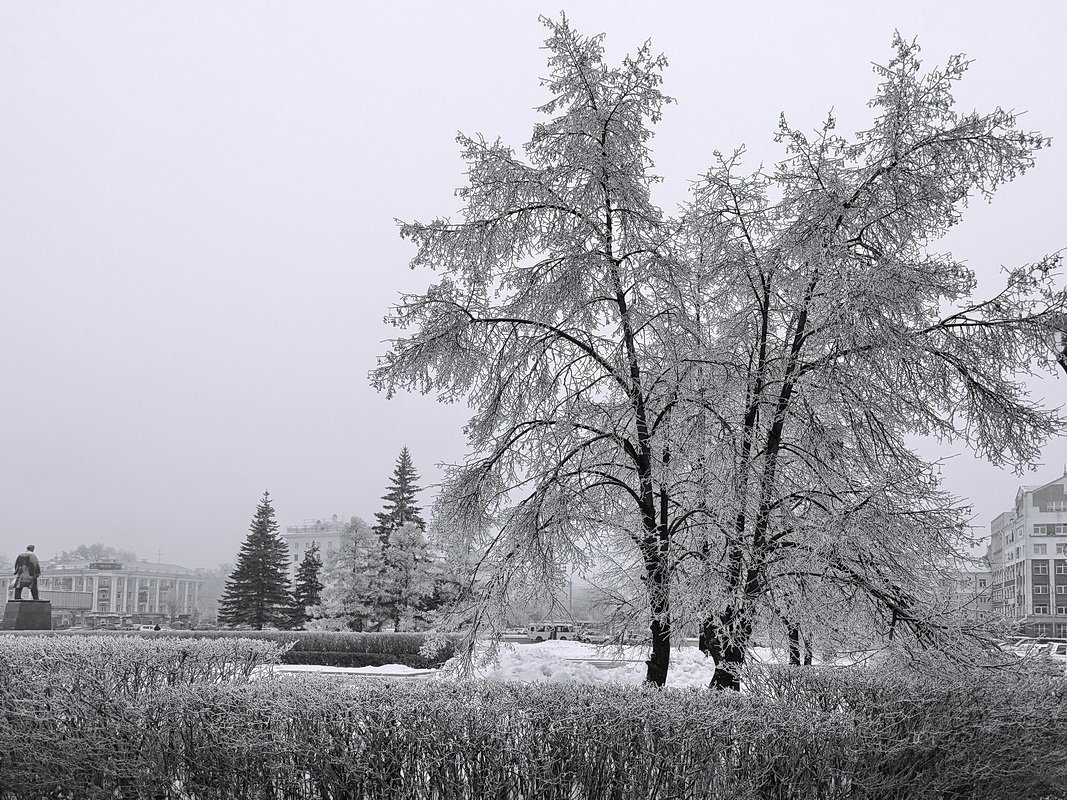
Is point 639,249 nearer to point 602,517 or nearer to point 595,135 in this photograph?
point 595,135

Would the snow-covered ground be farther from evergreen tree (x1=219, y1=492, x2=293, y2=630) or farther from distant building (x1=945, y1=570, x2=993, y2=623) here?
evergreen tree (x1=219, y1=492, x2=293, y2=630)

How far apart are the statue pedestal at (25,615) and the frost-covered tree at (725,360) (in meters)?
19.0

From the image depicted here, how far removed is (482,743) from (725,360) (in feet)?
18.7

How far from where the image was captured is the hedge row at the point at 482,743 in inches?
197

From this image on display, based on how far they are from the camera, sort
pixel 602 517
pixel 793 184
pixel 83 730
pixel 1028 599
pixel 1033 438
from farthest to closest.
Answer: pixel 1028 599 < pixel 602 517 < pixel 793 184 < pixel 1033 438 < pixel 83 730

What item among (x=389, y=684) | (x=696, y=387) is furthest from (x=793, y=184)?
(x=389, y=684)

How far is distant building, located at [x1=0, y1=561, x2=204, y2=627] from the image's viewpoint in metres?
80.1

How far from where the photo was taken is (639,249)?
10445mm

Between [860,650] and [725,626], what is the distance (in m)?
1.72

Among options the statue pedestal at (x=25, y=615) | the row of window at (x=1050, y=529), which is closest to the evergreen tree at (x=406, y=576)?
the statue pedestal at (x=25, y=615)

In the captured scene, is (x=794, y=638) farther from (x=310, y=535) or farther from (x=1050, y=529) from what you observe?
(x=310, y=535)

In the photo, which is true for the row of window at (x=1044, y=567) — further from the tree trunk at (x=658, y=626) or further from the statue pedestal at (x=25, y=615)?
the tree trunk at (x=658, y=626)

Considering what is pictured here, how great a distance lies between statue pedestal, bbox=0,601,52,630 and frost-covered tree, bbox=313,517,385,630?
1062cm

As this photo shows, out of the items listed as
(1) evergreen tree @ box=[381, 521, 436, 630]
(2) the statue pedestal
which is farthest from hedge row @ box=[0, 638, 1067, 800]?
(1) evergreen tree @ box=[381, 521, 436, 630]
